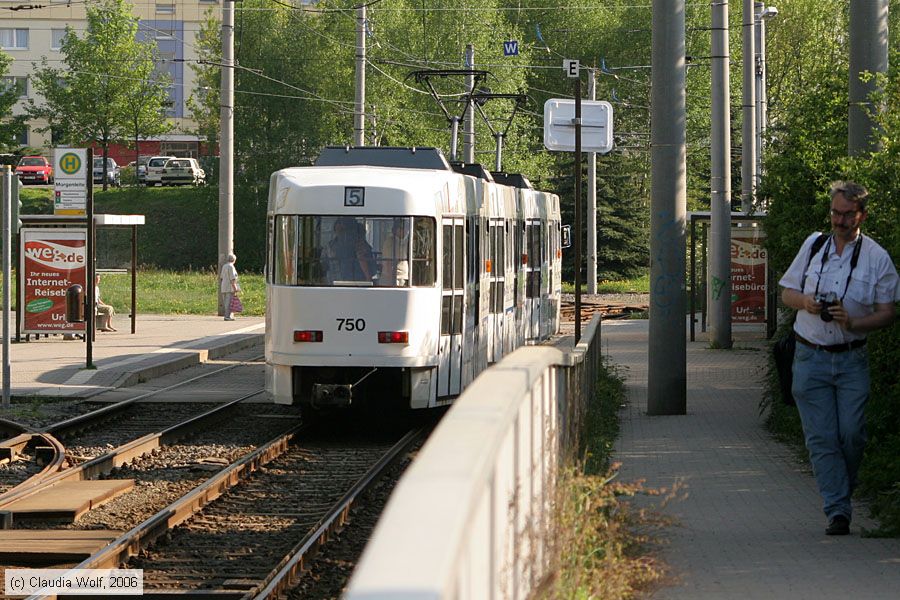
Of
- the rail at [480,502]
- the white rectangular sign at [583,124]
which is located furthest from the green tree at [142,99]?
the rail at [480,502]

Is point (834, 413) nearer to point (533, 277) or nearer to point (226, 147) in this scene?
point (533, 277)

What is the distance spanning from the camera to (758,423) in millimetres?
14703

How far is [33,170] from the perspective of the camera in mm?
80500

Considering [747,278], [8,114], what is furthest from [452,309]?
[8,114]

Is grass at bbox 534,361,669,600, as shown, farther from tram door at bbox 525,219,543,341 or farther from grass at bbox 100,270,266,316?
grass at bbox 100,270,266,316

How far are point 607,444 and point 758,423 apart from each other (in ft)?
10.9

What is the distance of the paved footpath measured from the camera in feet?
22.8

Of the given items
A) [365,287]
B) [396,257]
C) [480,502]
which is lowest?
[480,502]

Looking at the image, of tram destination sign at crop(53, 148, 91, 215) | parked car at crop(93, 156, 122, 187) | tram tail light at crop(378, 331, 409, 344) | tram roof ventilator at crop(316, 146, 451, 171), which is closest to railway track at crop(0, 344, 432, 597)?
tram tail light at crop(378, 331, 409, 344)

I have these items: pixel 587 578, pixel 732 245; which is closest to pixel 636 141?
pixel 732 245

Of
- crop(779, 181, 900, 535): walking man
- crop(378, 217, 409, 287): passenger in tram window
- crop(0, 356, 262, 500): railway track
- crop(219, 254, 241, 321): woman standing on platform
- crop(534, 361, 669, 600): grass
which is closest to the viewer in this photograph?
crop(534, 361, 669, 600): grass

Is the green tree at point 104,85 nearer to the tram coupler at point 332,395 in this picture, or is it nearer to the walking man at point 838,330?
the tram coupler at point 332,395

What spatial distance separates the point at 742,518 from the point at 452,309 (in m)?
8.09

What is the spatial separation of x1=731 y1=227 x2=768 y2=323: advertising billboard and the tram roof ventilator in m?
10.3
